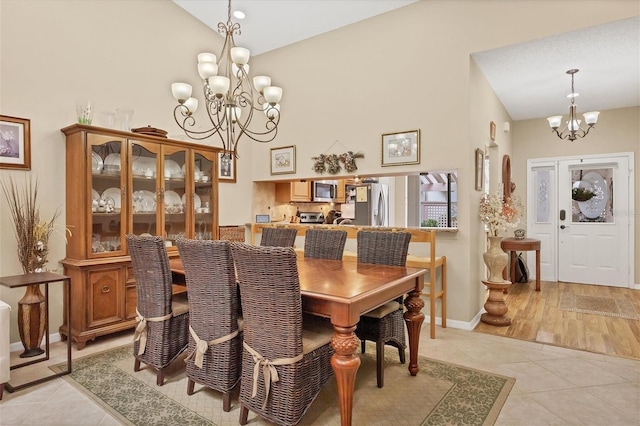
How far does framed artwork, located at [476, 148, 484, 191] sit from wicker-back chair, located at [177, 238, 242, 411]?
2.91 m

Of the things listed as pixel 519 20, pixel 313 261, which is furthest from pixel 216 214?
pixel 519 20

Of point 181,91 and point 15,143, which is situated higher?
point 181,91

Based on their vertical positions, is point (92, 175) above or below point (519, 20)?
below

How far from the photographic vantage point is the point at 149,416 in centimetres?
210

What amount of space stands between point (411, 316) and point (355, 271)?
510 mm

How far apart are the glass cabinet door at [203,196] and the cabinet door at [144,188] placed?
0.45 metres

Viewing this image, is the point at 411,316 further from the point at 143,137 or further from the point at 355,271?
the point at 143,137

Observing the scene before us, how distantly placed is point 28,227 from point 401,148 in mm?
3535

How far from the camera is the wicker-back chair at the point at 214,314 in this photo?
2.08 meters

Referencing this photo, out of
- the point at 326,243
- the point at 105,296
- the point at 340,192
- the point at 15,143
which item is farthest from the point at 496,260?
the point at 15,143

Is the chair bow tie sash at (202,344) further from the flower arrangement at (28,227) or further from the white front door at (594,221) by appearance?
the white front door at (594,221)

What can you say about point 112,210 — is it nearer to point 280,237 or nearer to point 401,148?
point 280,237

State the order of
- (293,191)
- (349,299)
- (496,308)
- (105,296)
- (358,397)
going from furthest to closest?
(293,191), (496,308), (105,296), (358,397), (349,299)

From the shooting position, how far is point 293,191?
5.44m
